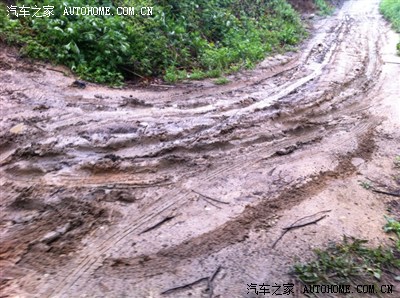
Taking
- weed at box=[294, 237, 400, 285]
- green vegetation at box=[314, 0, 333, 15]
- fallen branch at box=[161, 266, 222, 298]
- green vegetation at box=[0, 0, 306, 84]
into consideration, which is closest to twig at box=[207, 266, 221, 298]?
fallen branch at box=[161, 266, 222, 298]

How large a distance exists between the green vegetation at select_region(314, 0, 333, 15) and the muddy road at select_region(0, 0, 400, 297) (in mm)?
12257

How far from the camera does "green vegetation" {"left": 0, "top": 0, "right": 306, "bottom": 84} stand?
643 cm

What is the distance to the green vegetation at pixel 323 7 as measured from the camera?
1777cm

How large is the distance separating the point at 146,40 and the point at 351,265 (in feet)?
18.9

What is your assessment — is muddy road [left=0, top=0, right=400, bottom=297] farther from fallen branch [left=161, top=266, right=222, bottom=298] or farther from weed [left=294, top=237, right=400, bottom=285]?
weed [left=294, top=237, right=400, bottom=285]

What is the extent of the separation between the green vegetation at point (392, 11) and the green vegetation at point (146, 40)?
5745mm

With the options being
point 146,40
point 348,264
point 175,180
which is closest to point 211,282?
point 348,264

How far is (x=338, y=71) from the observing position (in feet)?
26.9

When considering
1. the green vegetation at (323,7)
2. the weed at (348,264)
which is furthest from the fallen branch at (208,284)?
the green vegetation at (323,7)

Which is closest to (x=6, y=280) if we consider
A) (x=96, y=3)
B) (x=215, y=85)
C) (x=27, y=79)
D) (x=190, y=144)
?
(x=190, y=144)

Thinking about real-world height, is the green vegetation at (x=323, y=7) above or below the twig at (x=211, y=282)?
above

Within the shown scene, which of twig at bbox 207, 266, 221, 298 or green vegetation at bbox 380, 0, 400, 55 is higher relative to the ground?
green vegetation at bbox 380, 0, 400, 55

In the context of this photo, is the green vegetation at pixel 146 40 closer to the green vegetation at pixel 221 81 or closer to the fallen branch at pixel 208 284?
the green vegetation at pixel 221 81

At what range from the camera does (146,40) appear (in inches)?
295
